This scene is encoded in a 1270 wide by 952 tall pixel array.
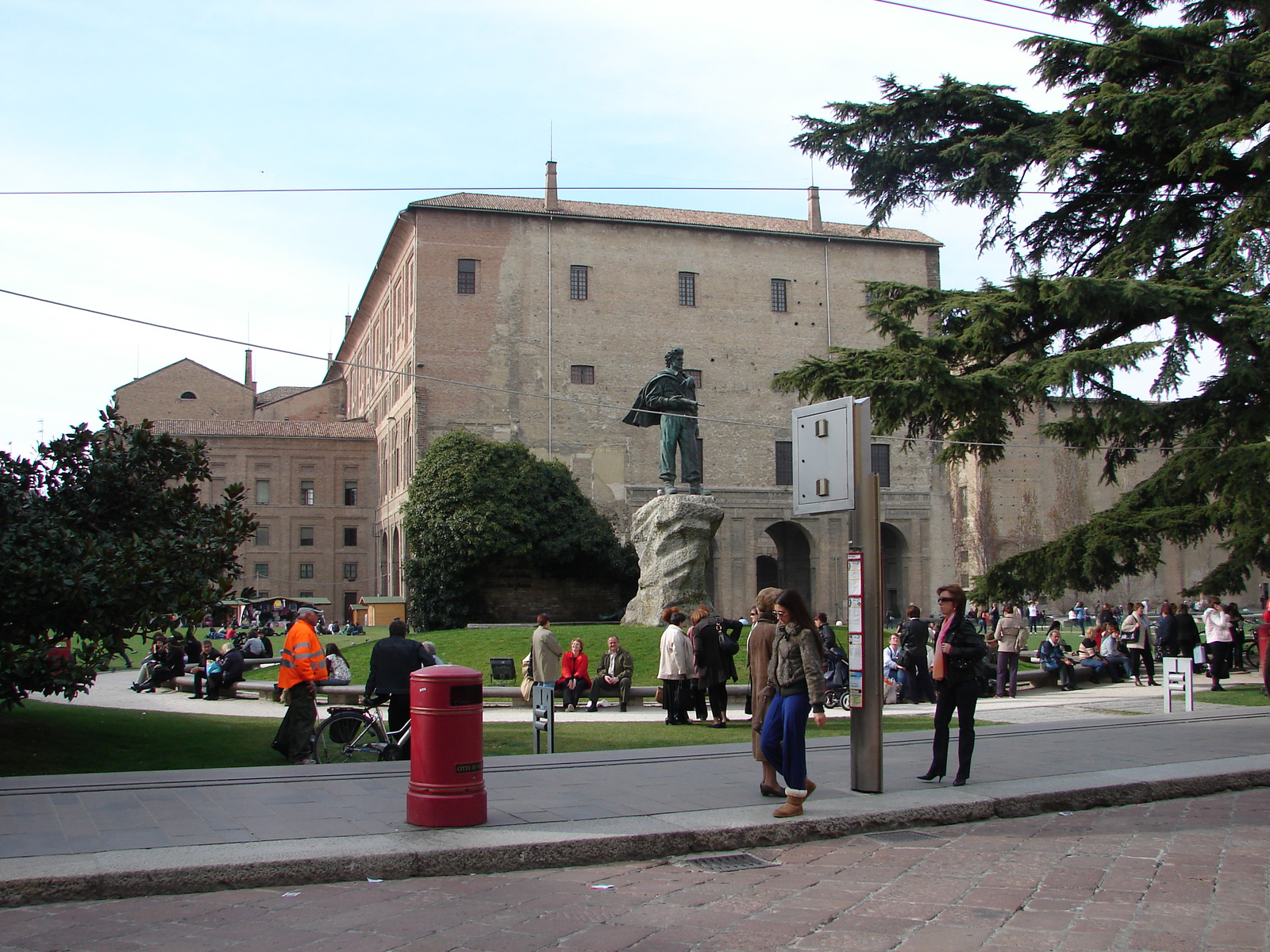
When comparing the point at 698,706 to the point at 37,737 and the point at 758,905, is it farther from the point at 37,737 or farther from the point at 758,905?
the point at 758,905

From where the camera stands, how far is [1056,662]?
64.8 ft

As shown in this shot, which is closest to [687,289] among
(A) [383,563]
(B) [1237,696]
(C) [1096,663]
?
(A) [383,563]

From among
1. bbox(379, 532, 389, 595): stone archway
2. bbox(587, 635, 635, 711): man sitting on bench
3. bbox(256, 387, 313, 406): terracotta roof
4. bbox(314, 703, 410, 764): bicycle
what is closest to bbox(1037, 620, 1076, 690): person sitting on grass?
bbox(587, 635, 635, 711): man sitting on bench

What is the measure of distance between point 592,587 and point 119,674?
16766mm

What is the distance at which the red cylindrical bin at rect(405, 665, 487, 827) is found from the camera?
6.32m

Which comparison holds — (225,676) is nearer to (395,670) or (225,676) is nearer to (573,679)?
(573,679)

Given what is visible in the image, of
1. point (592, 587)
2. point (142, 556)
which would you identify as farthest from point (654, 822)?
point (592, 587)

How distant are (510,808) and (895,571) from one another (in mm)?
42093

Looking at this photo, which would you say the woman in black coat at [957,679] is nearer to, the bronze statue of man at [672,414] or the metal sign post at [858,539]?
the metal sign post at [858,539]

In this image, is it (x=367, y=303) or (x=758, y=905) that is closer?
(x=758, y=905)

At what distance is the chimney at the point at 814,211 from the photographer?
48.7 meters

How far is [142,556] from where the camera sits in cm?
976

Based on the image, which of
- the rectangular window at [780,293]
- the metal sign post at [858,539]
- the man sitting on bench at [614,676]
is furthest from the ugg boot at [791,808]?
the rectangular window at [780,293]

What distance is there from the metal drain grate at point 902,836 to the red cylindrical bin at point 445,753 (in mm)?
2400
